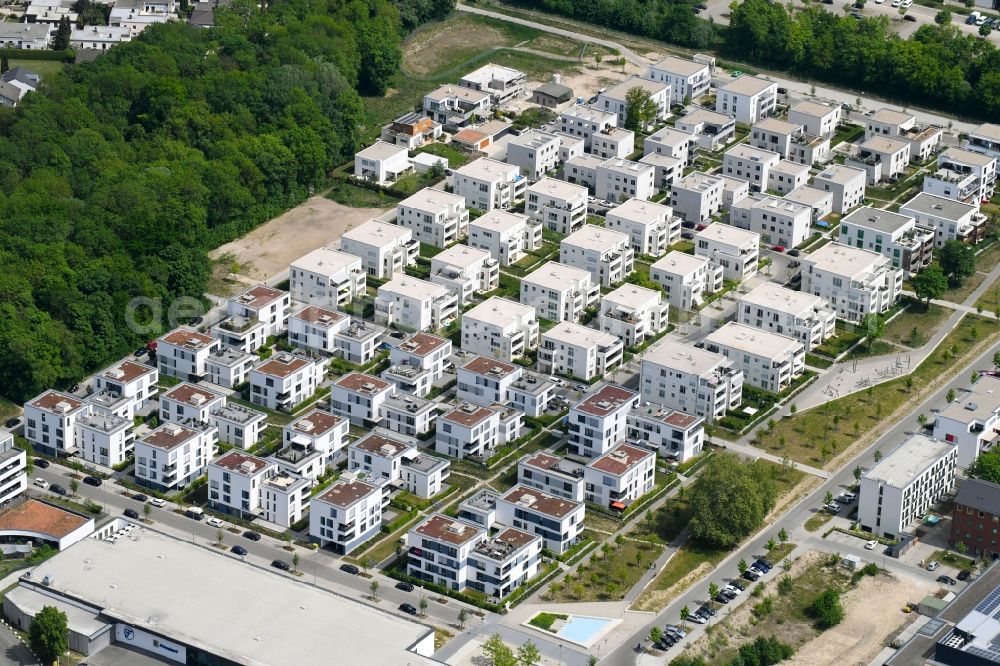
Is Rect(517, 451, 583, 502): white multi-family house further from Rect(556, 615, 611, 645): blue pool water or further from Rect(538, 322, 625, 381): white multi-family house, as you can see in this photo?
Rect(538, 322, 625, 381): white multi-family house

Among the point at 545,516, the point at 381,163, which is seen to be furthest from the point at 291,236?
the point at 545,516

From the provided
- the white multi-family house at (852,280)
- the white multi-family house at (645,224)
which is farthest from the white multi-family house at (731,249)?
the white multi-family house at (852,280)

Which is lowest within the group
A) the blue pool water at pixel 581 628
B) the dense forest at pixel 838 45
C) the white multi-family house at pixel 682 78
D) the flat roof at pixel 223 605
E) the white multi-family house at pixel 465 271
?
the blue pool water at pixel 581 628

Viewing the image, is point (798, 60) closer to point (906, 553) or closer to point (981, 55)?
point (981, 55)

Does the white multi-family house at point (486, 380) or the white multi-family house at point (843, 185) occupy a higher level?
the white multi-family house at point (843, 185)

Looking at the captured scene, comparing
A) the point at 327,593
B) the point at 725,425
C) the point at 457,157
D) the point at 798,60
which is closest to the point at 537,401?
the point at 725,425

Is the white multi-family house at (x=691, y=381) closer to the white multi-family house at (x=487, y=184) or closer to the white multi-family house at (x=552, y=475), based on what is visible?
the white multi-family house at (x=552, y=475)

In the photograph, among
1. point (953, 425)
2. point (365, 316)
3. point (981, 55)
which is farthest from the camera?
point (981, 55)
